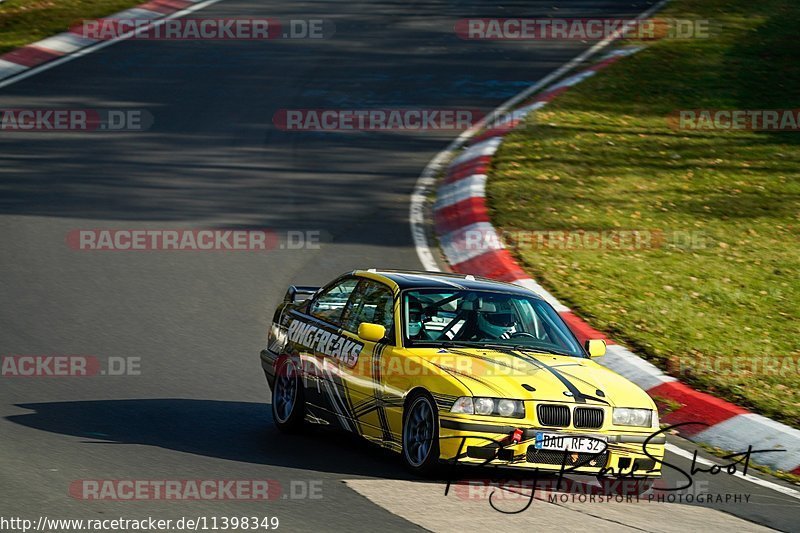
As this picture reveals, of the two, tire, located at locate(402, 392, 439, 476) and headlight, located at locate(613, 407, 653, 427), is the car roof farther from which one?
headlight, located at locate(613, 407, 653, 427)

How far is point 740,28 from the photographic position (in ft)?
81.9

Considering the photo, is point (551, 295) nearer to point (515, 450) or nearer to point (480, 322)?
point (480, 322)

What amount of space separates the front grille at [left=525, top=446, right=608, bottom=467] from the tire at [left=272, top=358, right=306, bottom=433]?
6.94ft

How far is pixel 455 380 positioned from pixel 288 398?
194 cm

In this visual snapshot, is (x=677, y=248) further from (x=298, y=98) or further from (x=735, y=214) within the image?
(x=298, y=98)

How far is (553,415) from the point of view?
8.34 metres

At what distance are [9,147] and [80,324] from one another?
7039mm

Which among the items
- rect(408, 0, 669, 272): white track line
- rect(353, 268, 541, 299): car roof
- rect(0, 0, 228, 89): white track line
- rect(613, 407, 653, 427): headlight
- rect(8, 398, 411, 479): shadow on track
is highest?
rect(0, 0, 228, 89): white track line

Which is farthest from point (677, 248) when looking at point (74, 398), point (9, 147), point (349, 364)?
point (9, 147)

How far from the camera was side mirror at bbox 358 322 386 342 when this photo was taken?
9.00 m

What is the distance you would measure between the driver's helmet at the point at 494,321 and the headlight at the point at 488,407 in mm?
1135

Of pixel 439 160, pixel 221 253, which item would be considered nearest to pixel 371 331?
pixel 221 253

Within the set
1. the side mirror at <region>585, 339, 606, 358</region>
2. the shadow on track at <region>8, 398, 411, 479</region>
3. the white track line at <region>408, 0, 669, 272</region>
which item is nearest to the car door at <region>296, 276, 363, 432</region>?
the shadow on track at <region>8, 398, 411, 479</region>

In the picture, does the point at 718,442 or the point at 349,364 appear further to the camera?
the point at 718,442
